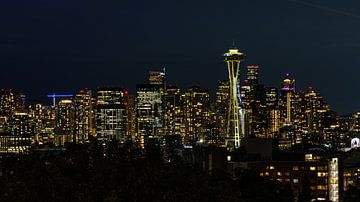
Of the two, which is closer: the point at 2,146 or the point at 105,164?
the point at 105,164

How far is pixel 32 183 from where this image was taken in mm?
15461

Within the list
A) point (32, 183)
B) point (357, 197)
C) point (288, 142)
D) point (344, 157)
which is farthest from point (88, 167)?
point (288, 142)

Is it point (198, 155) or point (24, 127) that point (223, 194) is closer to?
point (198, 155)

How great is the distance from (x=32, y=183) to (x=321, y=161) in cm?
4073

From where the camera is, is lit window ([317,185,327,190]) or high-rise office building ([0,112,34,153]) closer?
lit window ([317,185,327,190])

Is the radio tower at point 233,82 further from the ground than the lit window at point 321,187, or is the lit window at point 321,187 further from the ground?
the radio tower at point 233,82

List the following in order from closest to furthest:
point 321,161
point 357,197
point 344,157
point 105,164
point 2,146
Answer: point 105,164
point 357,197
point 321,161
point 344,157
point 2,146

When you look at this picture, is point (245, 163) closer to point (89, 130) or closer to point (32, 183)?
point (32, 183)

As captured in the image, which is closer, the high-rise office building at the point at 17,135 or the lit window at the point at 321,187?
the lit window at the point at 321,187

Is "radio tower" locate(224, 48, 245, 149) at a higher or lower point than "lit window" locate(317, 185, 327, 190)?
higher

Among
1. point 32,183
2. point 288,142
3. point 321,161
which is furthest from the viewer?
point 288,142

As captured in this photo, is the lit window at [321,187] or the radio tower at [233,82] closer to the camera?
the lit window at [321,187]

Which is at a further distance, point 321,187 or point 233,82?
point 233,82

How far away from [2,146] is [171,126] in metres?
26.1
